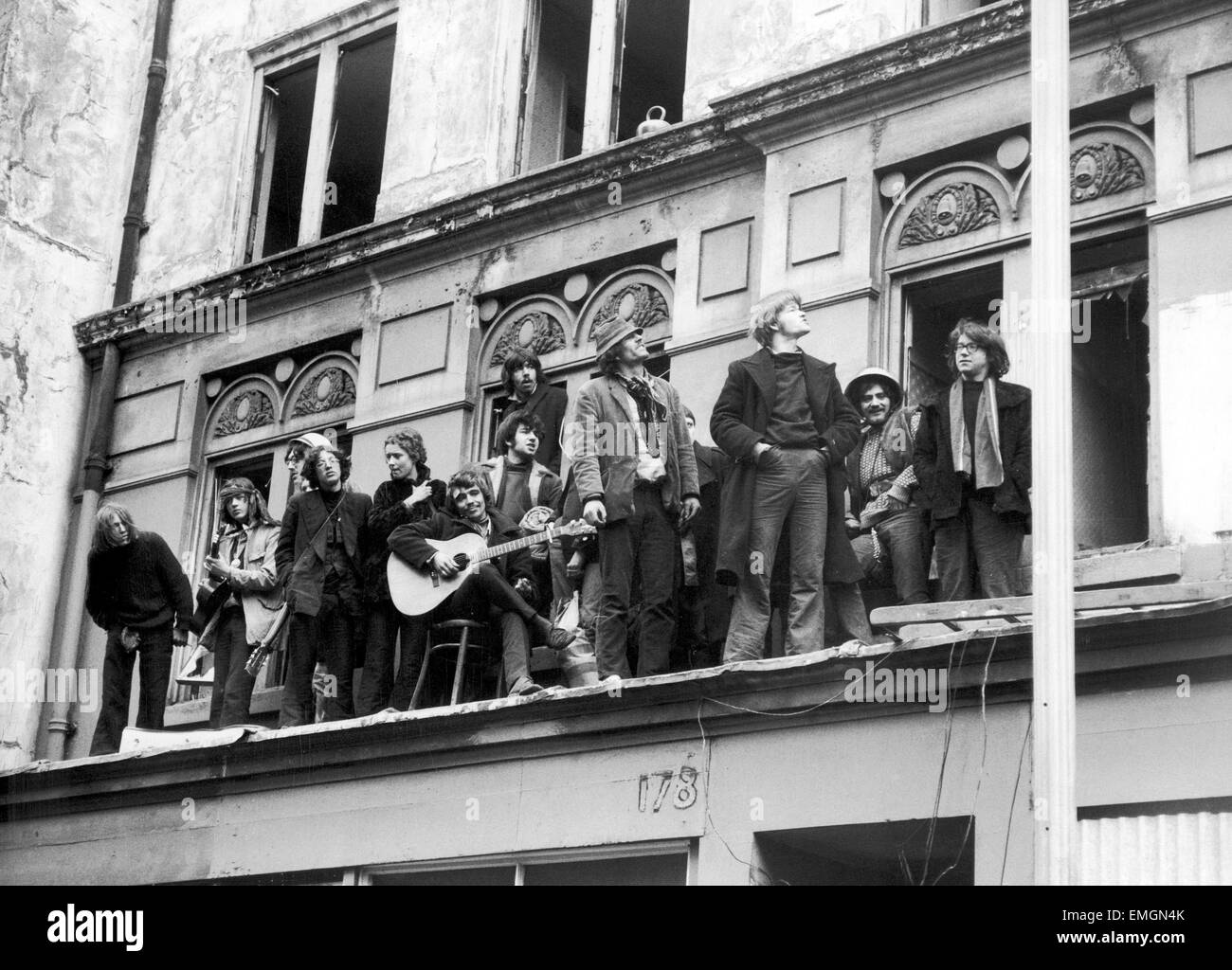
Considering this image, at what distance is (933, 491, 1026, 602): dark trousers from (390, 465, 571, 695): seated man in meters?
2.55

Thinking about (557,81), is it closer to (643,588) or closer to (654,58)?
(654,58)

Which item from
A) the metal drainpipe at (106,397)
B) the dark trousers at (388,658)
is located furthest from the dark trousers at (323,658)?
the metal drainpipe at (106,397)

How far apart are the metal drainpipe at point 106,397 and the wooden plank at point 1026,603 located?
9041mm

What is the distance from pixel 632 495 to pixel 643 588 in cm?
55

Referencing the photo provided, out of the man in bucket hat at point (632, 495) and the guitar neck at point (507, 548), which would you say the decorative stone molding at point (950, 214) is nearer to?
the man in bucket hat at point (632, 495)

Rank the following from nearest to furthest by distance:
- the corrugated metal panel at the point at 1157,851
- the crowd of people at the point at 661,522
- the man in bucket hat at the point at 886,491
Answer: the corrugated metal panel at the point at 1157,851, the crowd of people at the point at 661,522, the man in bucket hat at the point at 886,491

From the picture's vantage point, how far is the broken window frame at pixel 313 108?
61.2 feet

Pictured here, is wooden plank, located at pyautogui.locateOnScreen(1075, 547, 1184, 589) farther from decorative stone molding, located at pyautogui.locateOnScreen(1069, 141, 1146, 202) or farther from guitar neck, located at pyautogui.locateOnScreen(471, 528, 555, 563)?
guitar neck, located at pyautogui.locateOnScreen(471, 528, 555, 563)

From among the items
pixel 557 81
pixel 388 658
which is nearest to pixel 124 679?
pixel 388 658

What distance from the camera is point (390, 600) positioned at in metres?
13.8

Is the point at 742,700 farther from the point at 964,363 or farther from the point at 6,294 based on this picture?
the point at 6,294

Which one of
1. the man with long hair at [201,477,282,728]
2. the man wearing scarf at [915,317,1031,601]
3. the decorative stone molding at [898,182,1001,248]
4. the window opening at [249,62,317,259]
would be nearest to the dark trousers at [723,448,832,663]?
the man wearing scarf at [915,317,1031,601]

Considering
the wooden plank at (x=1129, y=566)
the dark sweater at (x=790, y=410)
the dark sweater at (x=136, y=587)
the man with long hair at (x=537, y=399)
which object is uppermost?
the man with long hair at (x=537, y=399)
